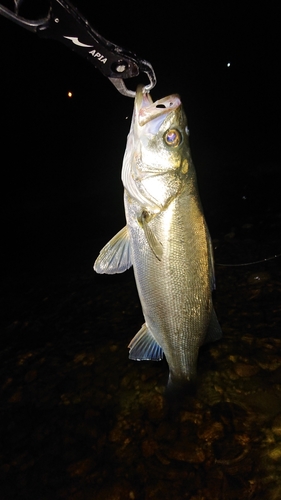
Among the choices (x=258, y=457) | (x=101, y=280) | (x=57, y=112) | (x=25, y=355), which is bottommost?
(x=258, y=457)

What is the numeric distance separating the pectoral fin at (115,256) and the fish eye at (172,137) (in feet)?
2.13

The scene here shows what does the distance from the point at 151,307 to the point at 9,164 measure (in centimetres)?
2378

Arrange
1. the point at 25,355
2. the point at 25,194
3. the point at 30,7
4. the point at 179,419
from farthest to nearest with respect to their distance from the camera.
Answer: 1. the point at 25,194
2. the point at 25,355
3. the point at 179,419
4. the point at 30,7

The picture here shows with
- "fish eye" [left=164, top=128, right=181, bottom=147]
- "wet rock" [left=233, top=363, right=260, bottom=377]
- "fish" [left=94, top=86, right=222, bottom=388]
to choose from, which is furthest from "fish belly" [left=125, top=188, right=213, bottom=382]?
"wet rock" [left=233, top=363, right=260, bottom=377]

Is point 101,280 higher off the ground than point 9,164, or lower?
lower

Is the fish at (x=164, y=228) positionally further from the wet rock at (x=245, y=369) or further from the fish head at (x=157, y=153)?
the wet rock at (x=245, y=369)

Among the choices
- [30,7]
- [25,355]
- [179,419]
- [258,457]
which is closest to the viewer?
[30,7]

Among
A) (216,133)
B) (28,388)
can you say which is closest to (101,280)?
(28,388)

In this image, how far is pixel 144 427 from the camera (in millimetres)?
2971

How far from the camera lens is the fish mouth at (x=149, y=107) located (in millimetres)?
2064

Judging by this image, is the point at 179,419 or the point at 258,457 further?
the point at 179,419

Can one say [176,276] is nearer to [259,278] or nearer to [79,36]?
[79,36]

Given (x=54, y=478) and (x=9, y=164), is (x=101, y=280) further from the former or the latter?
(x=9, y=164)

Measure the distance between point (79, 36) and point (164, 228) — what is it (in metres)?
1.20
